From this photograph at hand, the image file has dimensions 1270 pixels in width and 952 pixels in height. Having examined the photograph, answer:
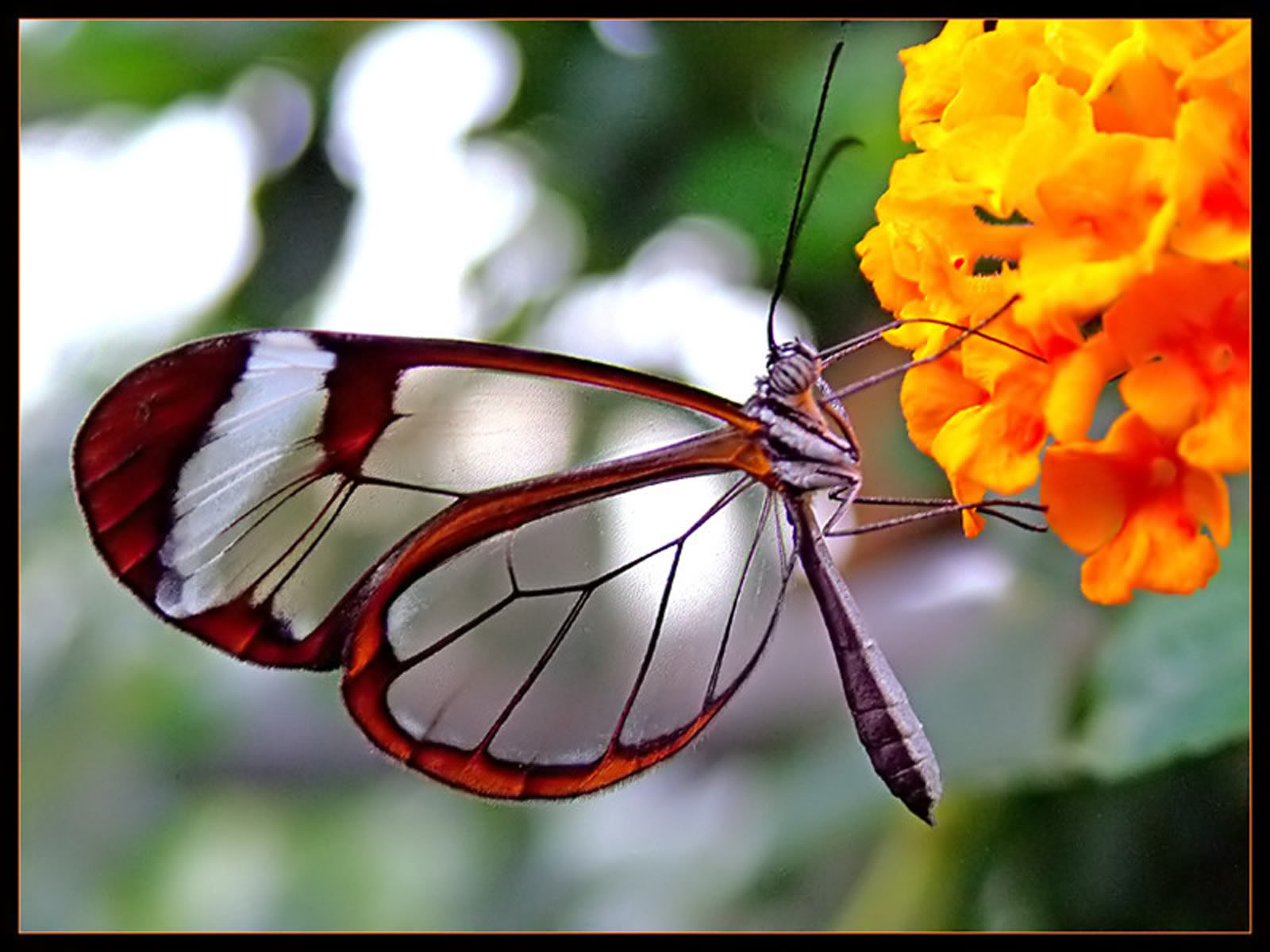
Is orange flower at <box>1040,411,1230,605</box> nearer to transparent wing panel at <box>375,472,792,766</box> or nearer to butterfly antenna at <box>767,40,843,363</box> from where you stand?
transparent wing panel at <box>375,472,792,766</box>

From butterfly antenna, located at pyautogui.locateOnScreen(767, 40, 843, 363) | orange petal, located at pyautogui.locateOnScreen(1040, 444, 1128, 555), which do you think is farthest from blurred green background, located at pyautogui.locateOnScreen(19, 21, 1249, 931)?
orange petal, located at pyautogui.locateOnScreen(1040, 444, 1128, 555)

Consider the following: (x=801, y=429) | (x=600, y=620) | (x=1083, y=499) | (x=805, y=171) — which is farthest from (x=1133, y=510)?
(x=805, y=171)

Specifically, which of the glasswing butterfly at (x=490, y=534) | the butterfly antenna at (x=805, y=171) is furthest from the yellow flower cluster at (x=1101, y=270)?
the butterfly antenna at (x=805, y=171)

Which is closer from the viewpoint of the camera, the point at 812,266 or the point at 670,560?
the point at 670,560

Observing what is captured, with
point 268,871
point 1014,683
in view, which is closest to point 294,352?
point 1014,683

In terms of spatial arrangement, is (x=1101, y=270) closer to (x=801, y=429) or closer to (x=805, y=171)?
(x=801, y=429)
